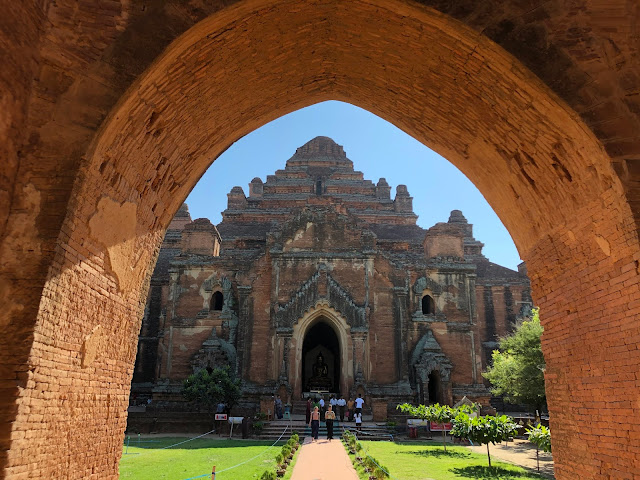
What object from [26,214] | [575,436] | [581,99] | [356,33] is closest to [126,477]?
[26,214]

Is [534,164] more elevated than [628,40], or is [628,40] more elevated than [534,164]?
[628,40]

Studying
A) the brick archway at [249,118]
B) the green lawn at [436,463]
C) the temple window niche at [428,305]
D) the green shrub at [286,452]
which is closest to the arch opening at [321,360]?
the temple window niche at [428,305]

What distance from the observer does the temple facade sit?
23.9 metres

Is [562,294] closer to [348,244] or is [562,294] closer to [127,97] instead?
[127,97]

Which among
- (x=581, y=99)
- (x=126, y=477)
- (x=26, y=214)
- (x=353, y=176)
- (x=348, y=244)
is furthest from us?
(x=353, y=176)

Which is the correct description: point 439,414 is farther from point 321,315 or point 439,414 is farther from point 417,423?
point 321,315

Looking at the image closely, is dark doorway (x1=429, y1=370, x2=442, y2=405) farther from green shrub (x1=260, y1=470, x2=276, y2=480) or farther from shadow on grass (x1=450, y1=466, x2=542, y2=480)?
green shrub (x1=260, y1=470, x2=276, y2=480)

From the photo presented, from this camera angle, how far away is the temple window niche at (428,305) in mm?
26452

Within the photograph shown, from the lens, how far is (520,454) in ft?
55.9

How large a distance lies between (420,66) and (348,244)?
65.2 ft

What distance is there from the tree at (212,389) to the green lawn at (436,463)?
654cm

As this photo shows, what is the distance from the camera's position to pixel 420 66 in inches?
241

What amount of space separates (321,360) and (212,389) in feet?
36.5

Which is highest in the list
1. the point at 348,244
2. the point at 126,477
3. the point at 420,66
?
the point at 348,244
